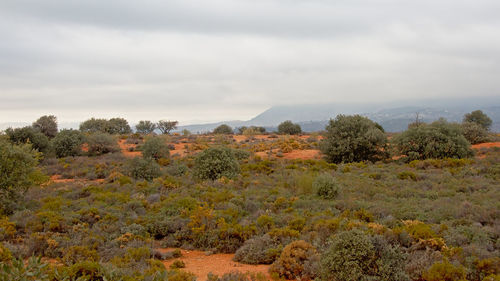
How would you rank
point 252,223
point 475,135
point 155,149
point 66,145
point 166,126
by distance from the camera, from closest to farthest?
point 252,223 → point 155,149 → point 66,145 → point 475,135 → point 166,126

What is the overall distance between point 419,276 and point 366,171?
11.7m

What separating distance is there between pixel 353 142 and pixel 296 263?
15.7 m

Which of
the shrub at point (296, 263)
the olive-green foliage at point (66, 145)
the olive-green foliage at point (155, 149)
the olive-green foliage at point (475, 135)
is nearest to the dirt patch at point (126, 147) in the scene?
the olive-green foliage at point (66, 145)

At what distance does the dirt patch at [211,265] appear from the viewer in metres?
6.70

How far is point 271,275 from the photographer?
21.0 ft

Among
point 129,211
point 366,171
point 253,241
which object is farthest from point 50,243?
point 366,171

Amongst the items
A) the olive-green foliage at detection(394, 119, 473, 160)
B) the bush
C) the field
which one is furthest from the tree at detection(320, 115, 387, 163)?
the bush

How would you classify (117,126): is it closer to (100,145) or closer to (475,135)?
(100,145)

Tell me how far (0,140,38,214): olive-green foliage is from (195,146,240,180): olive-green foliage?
22.9ft

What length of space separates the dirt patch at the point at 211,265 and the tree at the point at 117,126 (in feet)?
142

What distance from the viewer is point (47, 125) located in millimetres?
34000

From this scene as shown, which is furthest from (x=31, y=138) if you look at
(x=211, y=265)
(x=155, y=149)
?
(x=211, y=265)

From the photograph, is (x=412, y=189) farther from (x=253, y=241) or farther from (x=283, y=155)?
(x=283, y=155)

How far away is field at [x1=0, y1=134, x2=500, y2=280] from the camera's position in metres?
6.35
